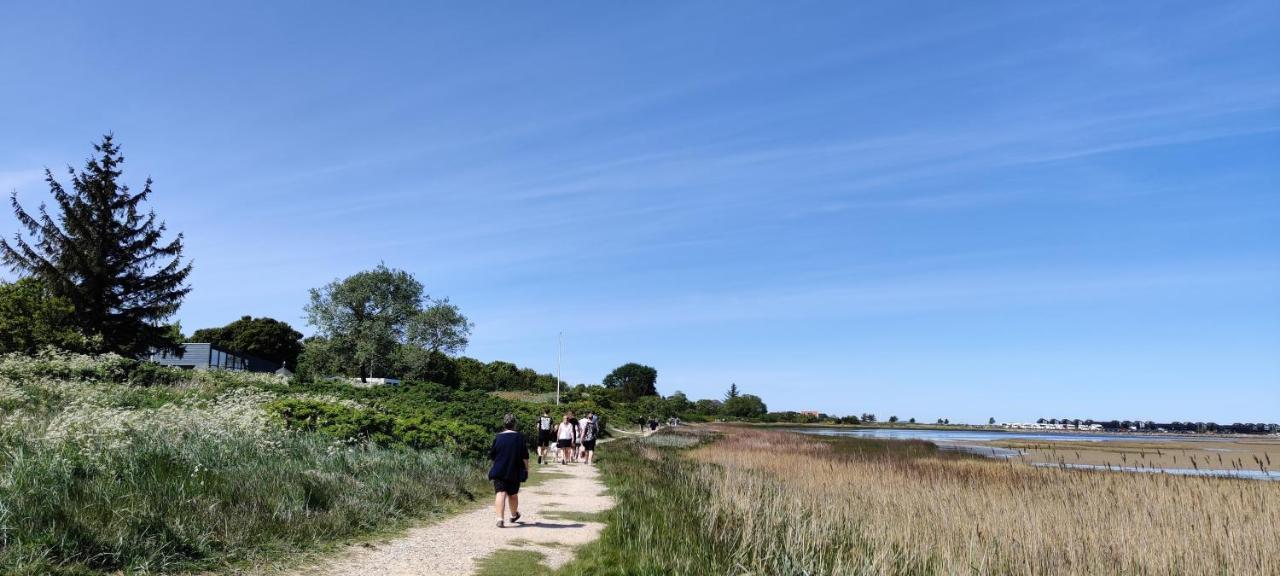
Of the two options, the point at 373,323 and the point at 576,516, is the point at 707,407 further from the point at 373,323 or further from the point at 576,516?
the point at 576,516

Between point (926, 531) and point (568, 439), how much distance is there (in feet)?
43.2

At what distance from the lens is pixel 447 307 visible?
75.4 metres

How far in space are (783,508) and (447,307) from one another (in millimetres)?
67125

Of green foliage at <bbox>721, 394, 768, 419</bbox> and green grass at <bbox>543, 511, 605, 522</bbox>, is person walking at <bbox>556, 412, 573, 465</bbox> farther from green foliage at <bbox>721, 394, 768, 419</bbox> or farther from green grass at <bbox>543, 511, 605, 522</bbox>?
green foliage at <bbox>721, 394, 768, 419</bbox>

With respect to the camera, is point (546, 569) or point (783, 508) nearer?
point (546, 569)

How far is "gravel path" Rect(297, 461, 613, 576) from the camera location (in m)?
7.76

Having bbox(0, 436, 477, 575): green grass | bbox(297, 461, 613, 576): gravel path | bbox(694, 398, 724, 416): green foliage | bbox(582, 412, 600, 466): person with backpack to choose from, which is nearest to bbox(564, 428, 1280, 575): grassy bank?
bbox(297, 461, 613, 576): gravel path

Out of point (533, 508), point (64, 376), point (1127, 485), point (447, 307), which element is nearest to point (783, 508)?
point (533, 508)

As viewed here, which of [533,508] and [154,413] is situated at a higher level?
[154,413]

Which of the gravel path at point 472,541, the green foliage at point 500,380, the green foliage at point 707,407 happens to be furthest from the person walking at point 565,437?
the green foliage at point 707,407

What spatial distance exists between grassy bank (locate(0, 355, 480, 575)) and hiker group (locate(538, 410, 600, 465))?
603 centimetres

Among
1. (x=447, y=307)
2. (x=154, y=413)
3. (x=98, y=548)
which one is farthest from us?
(x=447, y=307)

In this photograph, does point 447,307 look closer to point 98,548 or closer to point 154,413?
point 154,413

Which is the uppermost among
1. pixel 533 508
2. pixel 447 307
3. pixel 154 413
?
pixel 447 307
